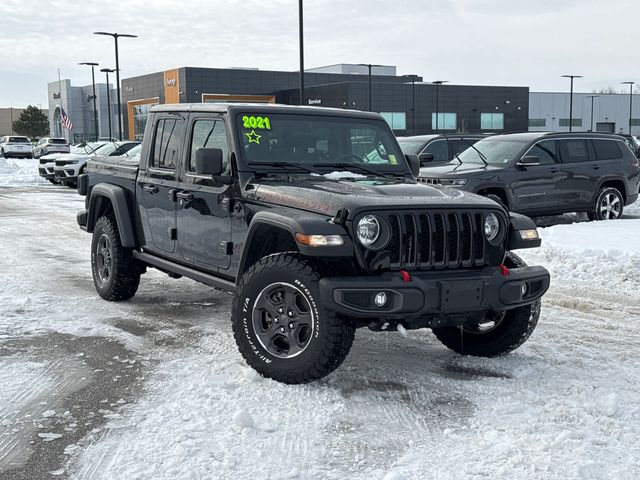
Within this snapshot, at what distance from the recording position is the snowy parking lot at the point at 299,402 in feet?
12.5

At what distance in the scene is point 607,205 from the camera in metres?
14.4

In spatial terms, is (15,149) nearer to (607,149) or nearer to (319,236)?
(607,149)

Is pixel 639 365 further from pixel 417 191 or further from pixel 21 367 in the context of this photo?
pixel 21 367

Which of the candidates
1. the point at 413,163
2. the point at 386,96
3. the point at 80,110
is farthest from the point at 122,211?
the point at 80,110

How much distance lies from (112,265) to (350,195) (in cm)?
341

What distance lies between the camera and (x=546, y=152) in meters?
13.8

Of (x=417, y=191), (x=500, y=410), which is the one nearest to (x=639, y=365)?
(x=500, y=410)

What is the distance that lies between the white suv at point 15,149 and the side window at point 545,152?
47.6m

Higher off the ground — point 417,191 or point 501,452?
point 417,191

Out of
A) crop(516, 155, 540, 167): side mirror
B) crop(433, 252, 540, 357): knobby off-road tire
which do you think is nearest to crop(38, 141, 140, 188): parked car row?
crop(516, 155, 540, 167): side mirror

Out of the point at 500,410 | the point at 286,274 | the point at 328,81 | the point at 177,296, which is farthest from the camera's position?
the point at 328,81

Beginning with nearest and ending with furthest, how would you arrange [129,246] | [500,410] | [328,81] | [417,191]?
[500,410] < [417,191] < [129,246] < [328,81]

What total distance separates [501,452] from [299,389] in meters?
1.47

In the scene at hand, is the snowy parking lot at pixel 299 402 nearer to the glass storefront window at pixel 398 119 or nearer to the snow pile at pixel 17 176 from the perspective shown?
the snow pile at pixel 17 176
